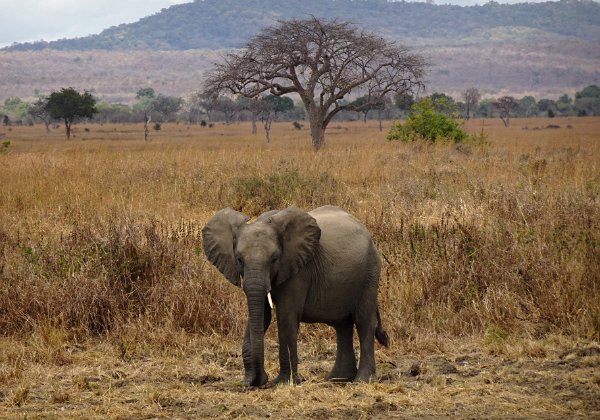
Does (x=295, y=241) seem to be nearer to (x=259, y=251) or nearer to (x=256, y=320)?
(x=259, y=251)

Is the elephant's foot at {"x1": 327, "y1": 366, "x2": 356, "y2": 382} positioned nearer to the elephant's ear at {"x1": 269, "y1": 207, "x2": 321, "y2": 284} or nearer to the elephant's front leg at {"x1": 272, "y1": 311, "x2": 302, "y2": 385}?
the elephant's front leg at {"x1": 272, "y1": 311, "x2": 302, "y2": 385}

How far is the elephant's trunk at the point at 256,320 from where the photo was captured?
5809 mm

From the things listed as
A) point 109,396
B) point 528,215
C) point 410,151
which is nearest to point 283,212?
point 109,396

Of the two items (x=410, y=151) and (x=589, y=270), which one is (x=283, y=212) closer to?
(x=589, y=270)

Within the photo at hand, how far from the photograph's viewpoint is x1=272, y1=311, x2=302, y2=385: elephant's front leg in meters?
6.20

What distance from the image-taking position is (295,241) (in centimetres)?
611

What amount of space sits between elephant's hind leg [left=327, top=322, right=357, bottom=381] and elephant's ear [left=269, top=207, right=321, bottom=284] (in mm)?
918

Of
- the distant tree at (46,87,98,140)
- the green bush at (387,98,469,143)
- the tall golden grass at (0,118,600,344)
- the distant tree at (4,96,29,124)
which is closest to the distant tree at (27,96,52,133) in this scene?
the distant tree at (46,87,98,140)

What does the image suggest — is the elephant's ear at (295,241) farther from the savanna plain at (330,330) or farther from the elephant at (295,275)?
the savanna plain at (330,330)

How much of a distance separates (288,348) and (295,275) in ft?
1.72

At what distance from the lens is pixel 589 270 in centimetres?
825

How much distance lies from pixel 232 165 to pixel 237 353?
11584mm

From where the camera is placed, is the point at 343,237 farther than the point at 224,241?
Yes

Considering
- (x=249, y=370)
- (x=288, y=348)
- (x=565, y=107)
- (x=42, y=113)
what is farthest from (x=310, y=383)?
(x=565, y=107)
